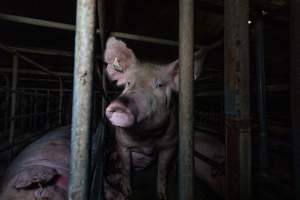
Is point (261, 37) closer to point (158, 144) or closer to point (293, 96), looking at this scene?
point (293, 96)

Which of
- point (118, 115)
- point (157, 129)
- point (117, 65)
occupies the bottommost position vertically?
point (157, 129)

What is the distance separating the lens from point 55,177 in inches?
52.9

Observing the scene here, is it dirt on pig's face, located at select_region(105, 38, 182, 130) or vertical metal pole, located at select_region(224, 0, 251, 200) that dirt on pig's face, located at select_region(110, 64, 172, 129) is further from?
vertical metal pole, located at select_region(224, 0, 251, 200)

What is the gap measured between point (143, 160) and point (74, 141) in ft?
5.35

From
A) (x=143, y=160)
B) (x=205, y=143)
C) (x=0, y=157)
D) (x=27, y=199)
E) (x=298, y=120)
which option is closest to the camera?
(x=298, y=120)

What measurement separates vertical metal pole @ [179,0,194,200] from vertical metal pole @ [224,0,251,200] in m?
0.27

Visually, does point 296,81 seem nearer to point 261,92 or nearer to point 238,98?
point 238,98

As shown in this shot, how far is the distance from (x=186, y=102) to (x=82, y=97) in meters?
0.48

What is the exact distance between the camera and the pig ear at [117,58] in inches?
63.1

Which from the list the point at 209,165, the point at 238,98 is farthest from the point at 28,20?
the point at 209,165

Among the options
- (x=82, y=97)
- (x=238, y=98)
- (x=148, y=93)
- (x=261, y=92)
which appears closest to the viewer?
(x=82, y=97)

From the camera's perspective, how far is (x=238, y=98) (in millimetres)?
1034

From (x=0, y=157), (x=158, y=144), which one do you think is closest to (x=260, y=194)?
(x=158, y=144)

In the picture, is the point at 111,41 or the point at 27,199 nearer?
the point at 27,199
